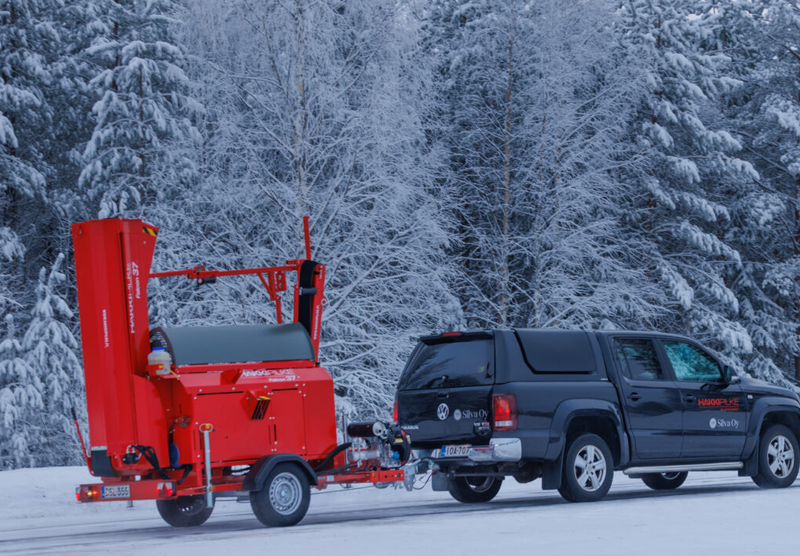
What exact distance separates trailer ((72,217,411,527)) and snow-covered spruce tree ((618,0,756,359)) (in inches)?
853

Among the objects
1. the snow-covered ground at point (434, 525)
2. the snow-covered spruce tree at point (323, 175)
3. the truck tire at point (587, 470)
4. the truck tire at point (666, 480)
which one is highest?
the snow-covered spruce tree at point (323, 175)

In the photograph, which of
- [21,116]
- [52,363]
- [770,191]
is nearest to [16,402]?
[52,363]

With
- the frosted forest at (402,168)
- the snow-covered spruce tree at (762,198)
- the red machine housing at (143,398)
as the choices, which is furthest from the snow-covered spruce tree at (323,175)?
the snow-covered spruce tree at (762,198)

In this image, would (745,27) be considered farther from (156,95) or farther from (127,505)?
(127,505)

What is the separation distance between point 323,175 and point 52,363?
787 centimetres

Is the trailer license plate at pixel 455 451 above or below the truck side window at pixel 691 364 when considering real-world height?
below

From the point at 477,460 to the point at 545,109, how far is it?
1721cm

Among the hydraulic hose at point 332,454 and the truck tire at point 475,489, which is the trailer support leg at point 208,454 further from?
the truck tire at point 475,489

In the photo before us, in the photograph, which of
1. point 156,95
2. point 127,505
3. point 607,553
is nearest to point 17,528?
point 127,505

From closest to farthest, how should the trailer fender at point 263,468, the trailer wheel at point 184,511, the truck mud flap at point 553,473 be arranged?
the trailer fender at point 263,468, the trailer wheel at point 184,511, the truck mud flap at point 553,473

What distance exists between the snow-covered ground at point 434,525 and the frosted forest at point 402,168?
24.0ft

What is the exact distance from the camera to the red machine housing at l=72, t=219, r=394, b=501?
34.8ft

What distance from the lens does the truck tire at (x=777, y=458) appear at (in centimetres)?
1421

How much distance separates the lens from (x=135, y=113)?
26.7m
